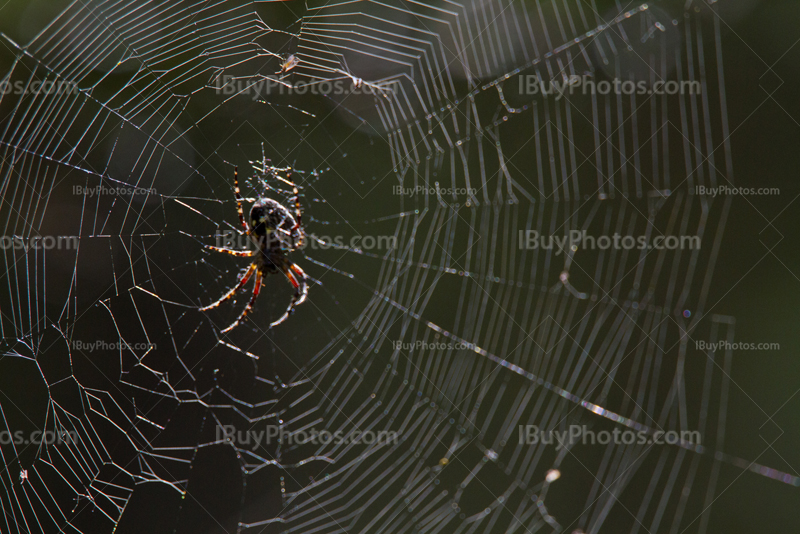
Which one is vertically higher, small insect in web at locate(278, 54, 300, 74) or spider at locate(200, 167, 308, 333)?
small insect in web at locate(278, 54, 300, 74)

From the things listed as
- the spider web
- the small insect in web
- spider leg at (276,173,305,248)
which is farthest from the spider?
the small insect in web

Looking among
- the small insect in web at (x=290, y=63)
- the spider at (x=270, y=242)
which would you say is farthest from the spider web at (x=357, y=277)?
the spider at (x=270, y=242)

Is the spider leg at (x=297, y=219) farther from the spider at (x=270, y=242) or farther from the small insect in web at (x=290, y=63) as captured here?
the small insect in web at (x=290, y=63)

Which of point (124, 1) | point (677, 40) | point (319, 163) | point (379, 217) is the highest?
point (677, 40)

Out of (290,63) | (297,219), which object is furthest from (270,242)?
(290,63)

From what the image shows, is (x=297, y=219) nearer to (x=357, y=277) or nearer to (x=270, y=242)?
(x=270, y=242)

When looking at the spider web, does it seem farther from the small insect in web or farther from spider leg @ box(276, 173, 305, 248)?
spider leg @ box(276, 173, 305, 248)

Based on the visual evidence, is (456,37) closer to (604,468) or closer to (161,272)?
(161,272)

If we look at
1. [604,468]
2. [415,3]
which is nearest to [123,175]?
[415,3]
